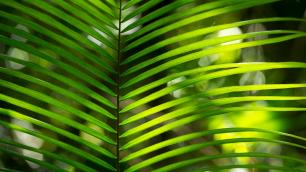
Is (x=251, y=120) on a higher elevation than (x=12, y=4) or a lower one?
higher

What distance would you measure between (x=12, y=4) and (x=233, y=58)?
4.59 ft

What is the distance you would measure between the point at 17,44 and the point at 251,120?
3.83 ft

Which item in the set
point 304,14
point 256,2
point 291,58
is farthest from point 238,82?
point 256,2

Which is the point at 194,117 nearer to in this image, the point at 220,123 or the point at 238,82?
the point at 220,123

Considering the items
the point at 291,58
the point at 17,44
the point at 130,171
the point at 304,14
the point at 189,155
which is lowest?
the point at 130,171

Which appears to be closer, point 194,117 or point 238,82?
point 194,117

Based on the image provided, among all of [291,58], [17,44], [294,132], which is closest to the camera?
[17,44]

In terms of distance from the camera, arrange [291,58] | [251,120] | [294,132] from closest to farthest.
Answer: [251,120] → [294,132] → [291,58]

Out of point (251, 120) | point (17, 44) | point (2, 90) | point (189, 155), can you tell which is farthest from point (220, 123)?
point (17, 44)

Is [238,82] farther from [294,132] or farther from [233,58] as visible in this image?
[294,132]

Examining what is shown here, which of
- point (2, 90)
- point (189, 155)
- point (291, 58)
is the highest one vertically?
point (291, 58)

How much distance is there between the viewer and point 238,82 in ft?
6.88

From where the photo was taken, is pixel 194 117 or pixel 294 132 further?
pixel 294 132

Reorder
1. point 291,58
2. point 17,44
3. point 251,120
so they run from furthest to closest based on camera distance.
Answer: point 291,58
point 251,120
point 17,44
